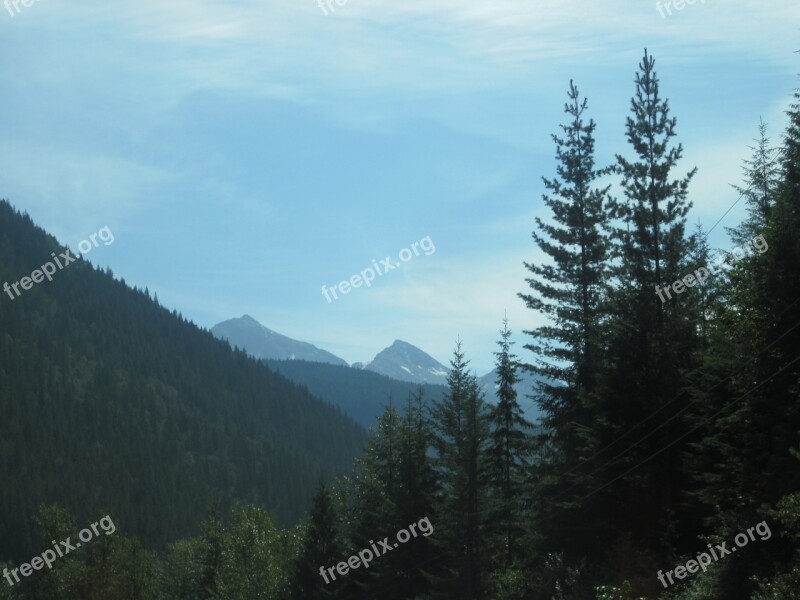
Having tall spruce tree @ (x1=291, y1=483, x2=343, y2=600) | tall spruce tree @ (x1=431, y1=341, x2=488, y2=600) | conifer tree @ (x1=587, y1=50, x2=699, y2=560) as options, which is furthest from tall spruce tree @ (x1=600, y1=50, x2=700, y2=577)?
tall spruce tree @ (x1=291, y1=483, x2=343, y2=600)

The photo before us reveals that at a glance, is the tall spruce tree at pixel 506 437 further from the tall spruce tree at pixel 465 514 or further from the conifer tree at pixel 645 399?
the conifer tree at pixel 645 399

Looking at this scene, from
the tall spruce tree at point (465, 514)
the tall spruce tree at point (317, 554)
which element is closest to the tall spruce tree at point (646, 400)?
the tall spruce tree at point (465, 514)

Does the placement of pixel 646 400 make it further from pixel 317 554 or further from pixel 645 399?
pixel 317 554

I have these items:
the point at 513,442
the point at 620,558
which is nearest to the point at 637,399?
the point at 620,558

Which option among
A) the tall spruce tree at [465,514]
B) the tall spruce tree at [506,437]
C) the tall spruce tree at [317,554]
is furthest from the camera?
the tall spruce tree at [317,554]

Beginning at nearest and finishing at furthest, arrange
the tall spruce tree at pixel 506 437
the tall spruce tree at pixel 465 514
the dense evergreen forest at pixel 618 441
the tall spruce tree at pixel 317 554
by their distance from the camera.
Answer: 1. the dense evergreen forest at pixel 618 441
2. the tall spruce tree at pixel 465 514
3. the tall spruce tree at pixel 506 437
4. the tall spruce tree at pixel 317 554

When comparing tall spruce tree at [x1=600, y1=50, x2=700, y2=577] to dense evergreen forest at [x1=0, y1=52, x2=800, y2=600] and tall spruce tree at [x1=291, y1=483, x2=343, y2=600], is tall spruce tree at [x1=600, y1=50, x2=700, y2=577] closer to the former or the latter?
dense evergreen forest at [x1=0, y1=52, x2=800, y2=600]

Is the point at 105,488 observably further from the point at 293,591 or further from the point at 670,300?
the point at 670,300

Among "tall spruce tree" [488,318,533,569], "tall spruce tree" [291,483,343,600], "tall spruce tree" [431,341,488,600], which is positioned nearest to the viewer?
Answer: "tall spruce tree" [431,341,488,600]

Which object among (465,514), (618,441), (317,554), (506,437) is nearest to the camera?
(618,441)

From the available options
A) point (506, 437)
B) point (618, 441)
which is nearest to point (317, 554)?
point (506, 437)

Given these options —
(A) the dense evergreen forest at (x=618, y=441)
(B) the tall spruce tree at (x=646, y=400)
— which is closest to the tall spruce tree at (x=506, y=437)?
(A) the dense evergreen forest at (x=618, y=441)

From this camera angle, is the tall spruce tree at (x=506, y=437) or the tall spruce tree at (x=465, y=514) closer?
the tall spruce tree at (x=465, y=514)

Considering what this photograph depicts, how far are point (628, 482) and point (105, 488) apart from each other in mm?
147010
